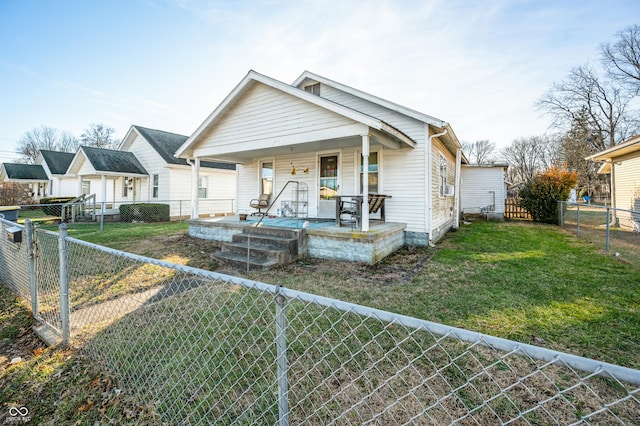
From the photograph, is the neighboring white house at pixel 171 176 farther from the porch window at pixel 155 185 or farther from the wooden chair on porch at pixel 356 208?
the wooden chair on porch at pixel 356 208

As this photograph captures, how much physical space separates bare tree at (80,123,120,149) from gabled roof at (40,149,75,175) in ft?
52.1

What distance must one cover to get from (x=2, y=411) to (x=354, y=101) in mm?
9205

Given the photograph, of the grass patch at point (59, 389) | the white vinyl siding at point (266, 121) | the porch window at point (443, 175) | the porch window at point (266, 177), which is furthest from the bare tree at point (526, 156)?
the grass patch at point (59, 389)

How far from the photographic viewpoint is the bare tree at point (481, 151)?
144 ft

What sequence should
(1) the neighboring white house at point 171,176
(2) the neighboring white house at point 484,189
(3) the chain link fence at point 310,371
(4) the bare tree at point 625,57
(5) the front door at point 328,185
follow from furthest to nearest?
(4) the bare tree at point 625,57
(2) the neighboring white house at point 484,189
(1) the neighboring white house at point 171,176
(5) the front door at point 328,185
(3) the chain link fence at point 310,371

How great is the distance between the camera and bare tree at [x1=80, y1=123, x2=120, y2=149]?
35.4 meters

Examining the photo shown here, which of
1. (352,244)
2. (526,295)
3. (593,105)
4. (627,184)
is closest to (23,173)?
(352,244)

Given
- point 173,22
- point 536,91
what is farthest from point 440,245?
point 536,91

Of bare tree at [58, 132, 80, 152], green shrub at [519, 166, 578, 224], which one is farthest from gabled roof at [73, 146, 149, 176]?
bare tree at [58, 132, 80, 152]

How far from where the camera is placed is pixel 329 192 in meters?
9.21

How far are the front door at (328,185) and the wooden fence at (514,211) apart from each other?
1162 centimetres

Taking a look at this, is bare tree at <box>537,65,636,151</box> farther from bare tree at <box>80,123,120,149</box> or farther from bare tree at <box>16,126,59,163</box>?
bare tree at <box>16,126,59,163</box>

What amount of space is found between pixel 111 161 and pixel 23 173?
16581mm

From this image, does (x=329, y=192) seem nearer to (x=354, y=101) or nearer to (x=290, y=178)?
(x=290, y=178)
